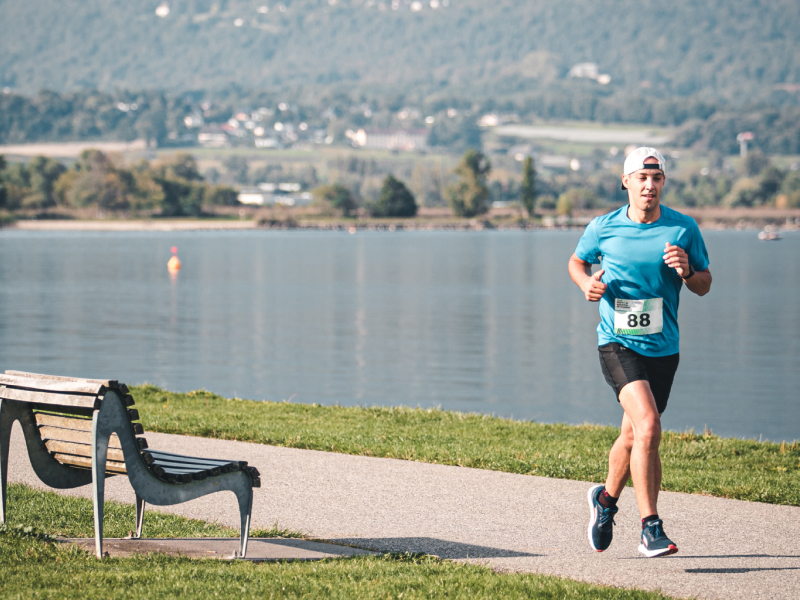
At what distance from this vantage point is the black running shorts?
24.0ft

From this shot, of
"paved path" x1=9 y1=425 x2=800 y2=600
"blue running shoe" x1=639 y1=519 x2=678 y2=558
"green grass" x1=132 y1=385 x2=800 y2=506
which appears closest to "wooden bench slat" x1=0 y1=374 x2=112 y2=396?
"paved path" x1=9 y1=425 x2=800 y2=600

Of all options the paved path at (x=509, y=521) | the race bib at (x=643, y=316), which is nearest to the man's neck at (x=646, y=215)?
A: the race bib at (x=643, y=316)

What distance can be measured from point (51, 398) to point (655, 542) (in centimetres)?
403

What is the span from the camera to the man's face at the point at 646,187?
23.9 feet

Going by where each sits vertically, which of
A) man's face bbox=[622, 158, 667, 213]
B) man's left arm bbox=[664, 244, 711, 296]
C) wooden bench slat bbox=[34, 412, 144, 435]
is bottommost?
wooden bench slat bbox=[34, 412, 144, 435]

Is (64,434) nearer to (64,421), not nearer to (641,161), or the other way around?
(64,421)

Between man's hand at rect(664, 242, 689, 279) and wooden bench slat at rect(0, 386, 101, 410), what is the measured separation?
3761 mm

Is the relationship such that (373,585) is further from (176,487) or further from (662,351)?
(662,351)

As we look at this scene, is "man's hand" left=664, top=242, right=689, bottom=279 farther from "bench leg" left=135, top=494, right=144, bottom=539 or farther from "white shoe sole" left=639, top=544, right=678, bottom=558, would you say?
"bench leg" left=135, top=494, right=144, bottom=539

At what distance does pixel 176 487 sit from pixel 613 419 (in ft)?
57.1

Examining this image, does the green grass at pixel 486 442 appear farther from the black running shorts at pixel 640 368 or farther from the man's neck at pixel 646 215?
the man's neck at pixel 646 215

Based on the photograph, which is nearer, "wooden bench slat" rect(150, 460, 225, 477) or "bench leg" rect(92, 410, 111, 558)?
"bench leg" rect(92, 410, 111, 558)

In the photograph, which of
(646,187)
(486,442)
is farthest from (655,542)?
(486,442)

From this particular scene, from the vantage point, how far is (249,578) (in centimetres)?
659
